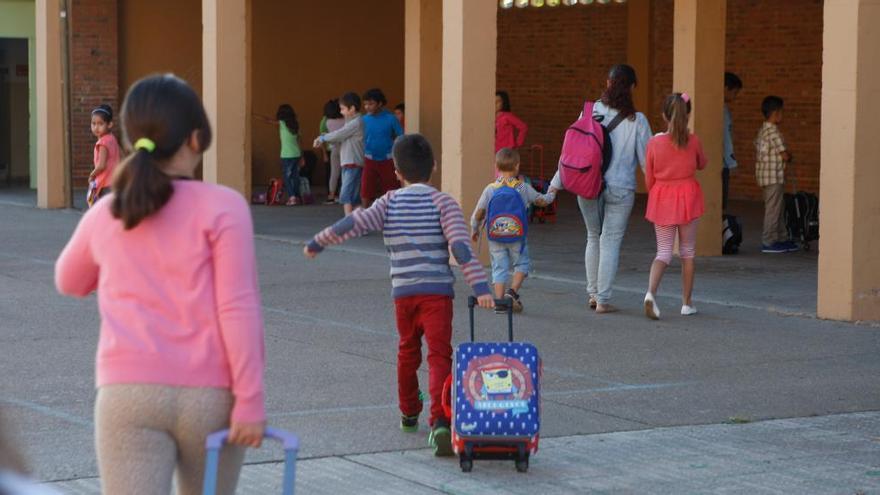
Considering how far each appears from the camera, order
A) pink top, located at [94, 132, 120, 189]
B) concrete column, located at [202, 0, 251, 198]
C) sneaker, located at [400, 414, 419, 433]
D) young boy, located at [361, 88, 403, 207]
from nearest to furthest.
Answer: sneaker, located at [400, 414, 419, 433] < pink top, located at [94, 132, 120, 189] < concrete column, located at [202, 0, 251, 198] < young boy, located at [361, 88, 403, 207]

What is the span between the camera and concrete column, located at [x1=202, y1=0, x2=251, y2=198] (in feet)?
61.8

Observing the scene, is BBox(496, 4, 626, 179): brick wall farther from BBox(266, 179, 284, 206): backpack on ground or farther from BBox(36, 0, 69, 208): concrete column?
BBox(36, 0, 69, 208): concrete column

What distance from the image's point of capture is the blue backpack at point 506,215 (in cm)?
1130

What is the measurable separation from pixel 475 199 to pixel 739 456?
7.90 m

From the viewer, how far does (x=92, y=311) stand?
11.8 metres

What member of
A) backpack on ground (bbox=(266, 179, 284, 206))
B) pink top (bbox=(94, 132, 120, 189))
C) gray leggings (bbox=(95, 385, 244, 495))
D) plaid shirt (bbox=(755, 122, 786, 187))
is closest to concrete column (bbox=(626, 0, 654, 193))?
backpack on ground (bbox=(266, 179, 284, 206))

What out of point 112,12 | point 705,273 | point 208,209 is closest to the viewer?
point 208,209

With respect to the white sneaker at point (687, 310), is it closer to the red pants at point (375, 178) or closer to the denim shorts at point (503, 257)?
the denim shorts at point (503, 257)

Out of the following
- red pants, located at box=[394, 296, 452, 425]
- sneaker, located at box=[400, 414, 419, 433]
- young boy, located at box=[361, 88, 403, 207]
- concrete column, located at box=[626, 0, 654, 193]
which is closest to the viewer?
red pants, located at box=[394, 296, 452, 425]

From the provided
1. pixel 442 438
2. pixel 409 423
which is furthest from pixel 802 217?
pixel 442 438

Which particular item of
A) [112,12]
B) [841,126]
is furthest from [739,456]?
[112,12]

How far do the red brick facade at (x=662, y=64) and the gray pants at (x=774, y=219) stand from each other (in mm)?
6305

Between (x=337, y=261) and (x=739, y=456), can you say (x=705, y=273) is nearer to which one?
(x=337, y=261)

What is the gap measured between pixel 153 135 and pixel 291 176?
2002cm
